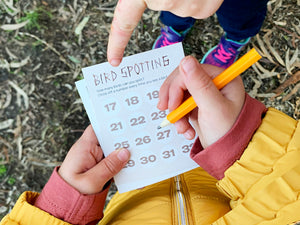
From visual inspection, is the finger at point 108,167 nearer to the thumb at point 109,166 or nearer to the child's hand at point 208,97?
the thumb at point 109,166

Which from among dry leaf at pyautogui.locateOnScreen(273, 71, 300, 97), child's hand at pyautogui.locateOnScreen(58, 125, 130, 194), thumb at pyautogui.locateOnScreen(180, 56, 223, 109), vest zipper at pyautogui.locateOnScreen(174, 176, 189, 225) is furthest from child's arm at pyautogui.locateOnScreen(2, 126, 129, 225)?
dry leaf at pyautogui.locateOnScreen(273, 71, 300, 97)

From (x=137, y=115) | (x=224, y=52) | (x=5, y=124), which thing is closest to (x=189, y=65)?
(x=137, y=115)

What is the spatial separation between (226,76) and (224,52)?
58 cm

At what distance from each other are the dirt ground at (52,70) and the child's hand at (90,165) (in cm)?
44

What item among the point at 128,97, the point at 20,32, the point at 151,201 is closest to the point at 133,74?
the point at 128,97

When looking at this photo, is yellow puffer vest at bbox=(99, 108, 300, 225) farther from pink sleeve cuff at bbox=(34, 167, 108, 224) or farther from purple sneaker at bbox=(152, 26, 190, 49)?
purple sneaker at bbox=(152, 26, 190, 49)

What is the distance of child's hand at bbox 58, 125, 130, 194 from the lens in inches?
28.4

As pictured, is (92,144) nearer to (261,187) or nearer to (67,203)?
(67,203)

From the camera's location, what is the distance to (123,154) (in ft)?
2.58

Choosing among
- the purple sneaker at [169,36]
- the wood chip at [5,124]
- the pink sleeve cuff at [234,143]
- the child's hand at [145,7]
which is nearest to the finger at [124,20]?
the child's hand at [145,7]

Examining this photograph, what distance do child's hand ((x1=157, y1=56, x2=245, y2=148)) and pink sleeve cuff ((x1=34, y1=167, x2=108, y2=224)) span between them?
347 millimetres

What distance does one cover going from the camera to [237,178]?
605 millimetres

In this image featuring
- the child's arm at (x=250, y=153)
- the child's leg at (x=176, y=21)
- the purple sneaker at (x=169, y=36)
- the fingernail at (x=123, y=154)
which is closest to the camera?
the child's arm at (x=250, y=153)

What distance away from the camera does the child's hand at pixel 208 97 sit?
0.56m
